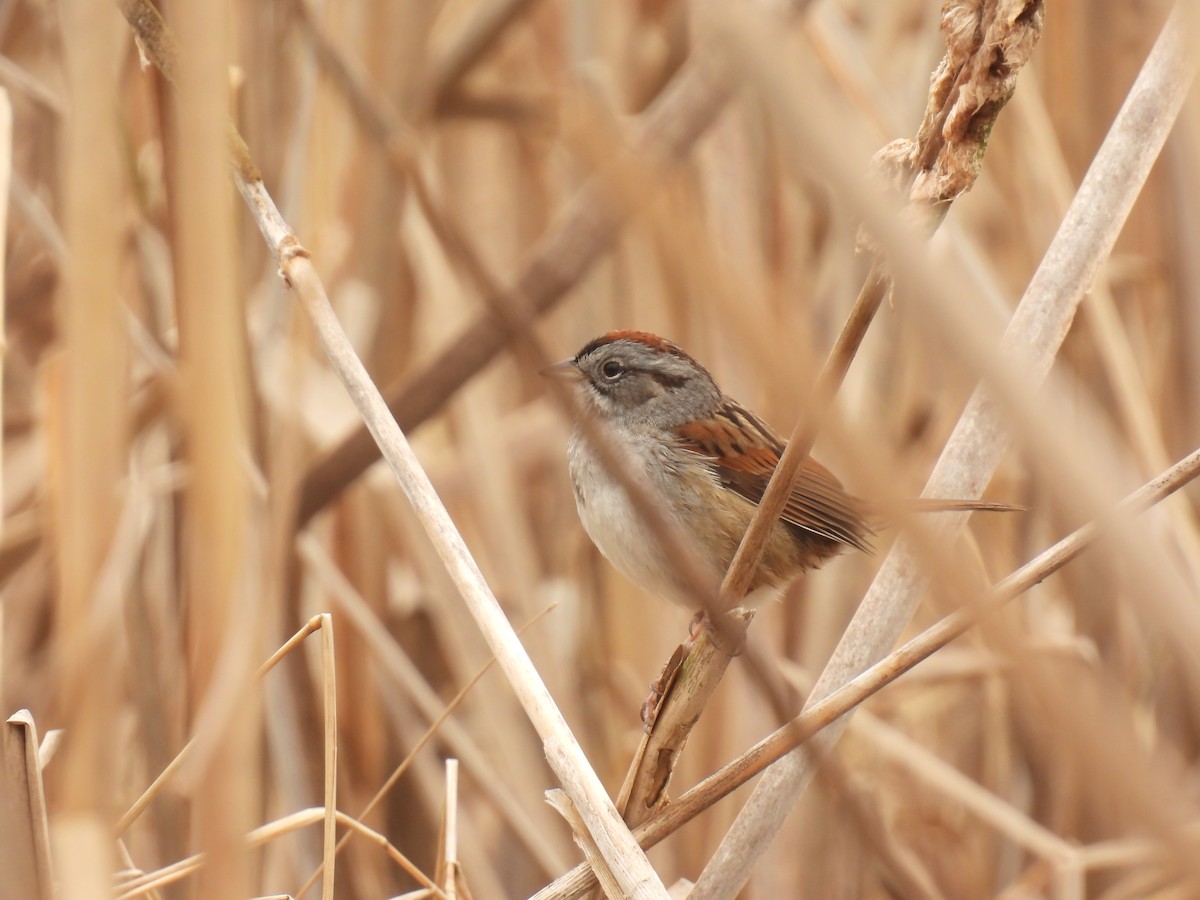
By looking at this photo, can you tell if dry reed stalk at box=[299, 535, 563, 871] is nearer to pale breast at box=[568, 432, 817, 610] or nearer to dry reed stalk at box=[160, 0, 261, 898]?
pale breast at box=[568, 432, 817, 610]

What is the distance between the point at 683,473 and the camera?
213 cm

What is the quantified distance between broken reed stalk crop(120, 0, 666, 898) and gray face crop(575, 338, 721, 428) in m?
0.95

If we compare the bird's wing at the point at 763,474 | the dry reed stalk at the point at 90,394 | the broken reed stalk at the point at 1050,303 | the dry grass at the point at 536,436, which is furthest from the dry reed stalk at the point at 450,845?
the bird's wing at the point at 763,474

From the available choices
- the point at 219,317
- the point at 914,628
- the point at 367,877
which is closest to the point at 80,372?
the point at 219,317

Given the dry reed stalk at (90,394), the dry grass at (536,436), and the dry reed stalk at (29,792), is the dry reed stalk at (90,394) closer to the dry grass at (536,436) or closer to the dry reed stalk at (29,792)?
the dry reed stalk at (29,792)

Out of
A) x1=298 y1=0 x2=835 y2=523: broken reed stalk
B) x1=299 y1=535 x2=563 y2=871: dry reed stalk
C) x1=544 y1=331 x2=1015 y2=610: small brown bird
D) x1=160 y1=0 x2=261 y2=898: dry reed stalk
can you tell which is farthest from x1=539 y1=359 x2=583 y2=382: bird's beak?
x1=160 y1=0 x2=261 y2=898: dry reed stalk

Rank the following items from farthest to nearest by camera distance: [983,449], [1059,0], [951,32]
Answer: [1059,0], [983,449], [951,32]

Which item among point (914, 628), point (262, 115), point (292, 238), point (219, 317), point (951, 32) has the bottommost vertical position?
point (914, 628)

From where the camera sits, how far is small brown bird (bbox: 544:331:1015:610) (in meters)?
1.95

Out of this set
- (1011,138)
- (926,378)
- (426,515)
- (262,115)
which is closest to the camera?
(426,515)

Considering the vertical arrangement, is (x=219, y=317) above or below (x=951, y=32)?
above

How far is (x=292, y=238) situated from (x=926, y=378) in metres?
1.65

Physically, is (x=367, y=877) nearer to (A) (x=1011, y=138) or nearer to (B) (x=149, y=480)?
(B) (x=149, y=480)

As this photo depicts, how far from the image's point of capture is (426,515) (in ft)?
4.13
